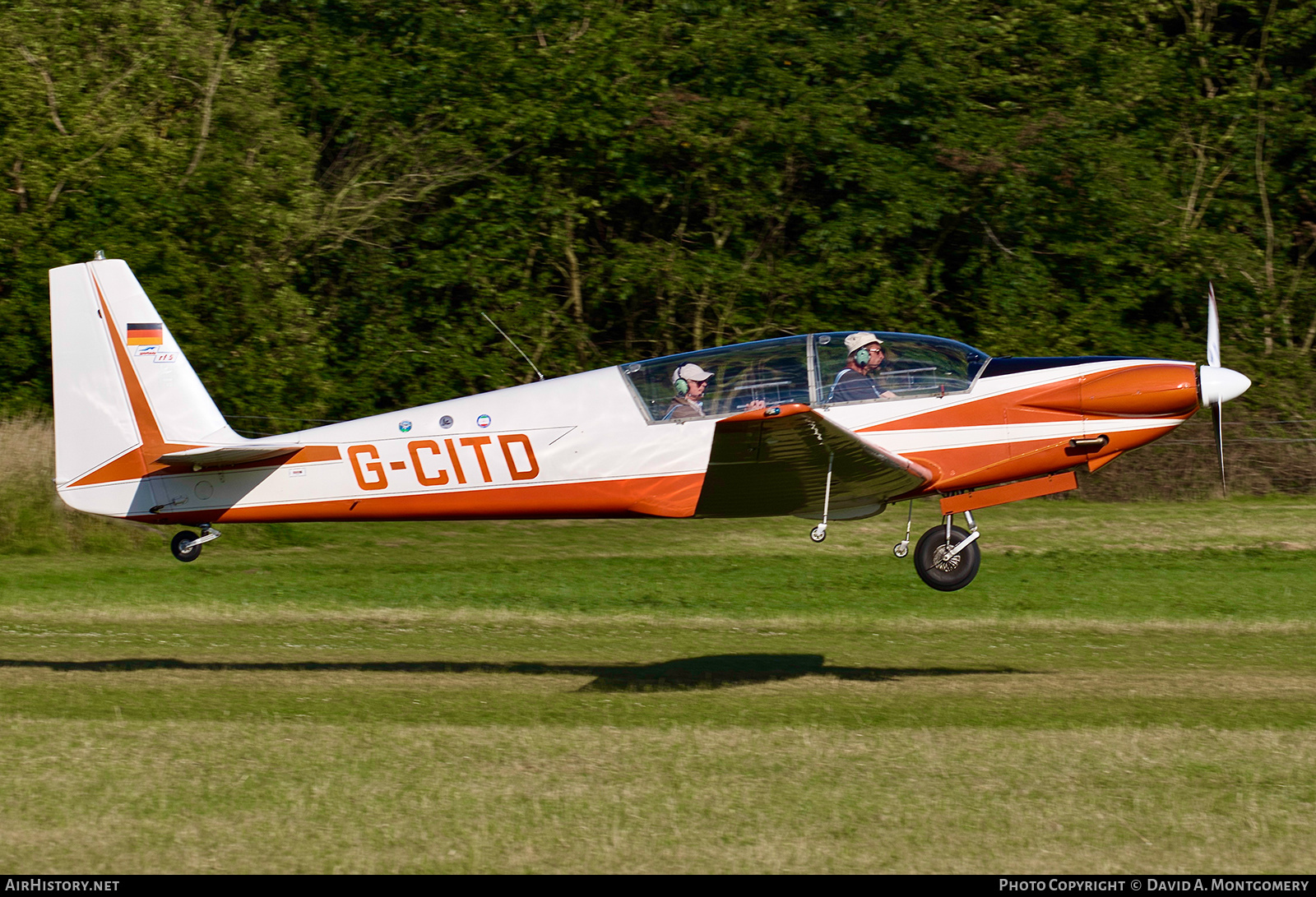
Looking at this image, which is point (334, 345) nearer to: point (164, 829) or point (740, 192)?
point (740, 192)

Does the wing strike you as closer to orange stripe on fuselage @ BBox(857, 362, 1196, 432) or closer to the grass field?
orange stripe on fuselage @ BBox(857, 362, 1196, 432)

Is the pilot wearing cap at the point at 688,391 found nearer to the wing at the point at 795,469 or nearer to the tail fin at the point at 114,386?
the wing at the point at 795,469

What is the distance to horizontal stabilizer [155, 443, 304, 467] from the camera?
9.38 meters

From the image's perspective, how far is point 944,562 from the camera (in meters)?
9.36

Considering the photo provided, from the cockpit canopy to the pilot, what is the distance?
0.01m

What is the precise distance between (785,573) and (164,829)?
10.0 m

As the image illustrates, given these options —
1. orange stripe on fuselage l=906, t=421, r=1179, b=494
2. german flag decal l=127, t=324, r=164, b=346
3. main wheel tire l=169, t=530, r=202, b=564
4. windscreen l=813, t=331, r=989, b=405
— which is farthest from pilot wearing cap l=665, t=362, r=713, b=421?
german flag decal l=127, t=324, r=164, b=346

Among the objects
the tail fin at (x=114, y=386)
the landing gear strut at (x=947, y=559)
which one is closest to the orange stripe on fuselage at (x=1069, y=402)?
the landing gear strut at (x=947, y=559)

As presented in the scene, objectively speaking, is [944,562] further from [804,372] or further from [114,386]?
[114,386]

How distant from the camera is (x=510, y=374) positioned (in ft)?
66.7

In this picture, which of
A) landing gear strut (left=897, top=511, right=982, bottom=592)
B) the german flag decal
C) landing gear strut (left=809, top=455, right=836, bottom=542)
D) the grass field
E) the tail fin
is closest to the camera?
the grass field

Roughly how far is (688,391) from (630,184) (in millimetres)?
12532

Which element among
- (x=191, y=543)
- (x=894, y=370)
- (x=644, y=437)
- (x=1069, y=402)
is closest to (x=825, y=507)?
(x=894, y=370)

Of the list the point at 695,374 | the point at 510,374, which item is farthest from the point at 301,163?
the point at 695,374
